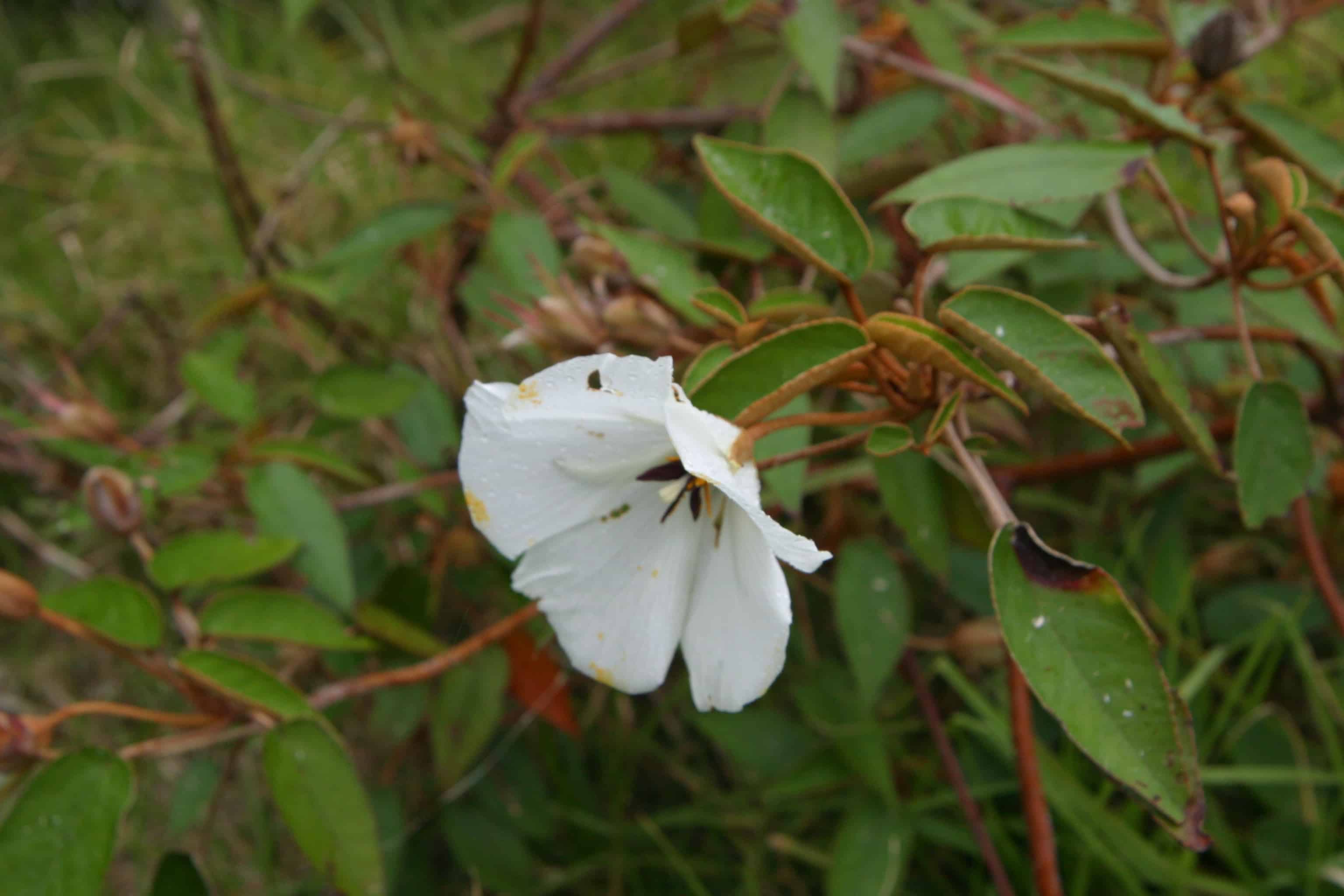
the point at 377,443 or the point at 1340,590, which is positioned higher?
the point at 377,443

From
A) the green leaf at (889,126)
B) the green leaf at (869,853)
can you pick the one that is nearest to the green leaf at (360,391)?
the green leaf at (889,126)

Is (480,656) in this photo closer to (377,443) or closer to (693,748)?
(693,748)

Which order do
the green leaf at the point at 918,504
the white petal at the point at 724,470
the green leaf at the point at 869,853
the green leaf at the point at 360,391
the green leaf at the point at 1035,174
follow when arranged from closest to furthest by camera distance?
the white petal at the point at 724,470, the green leaf at the point at 1035,174, the green leaf at the point at 918,504, the green leaf at the point at 869,853, the green leaf at the point at 360,391

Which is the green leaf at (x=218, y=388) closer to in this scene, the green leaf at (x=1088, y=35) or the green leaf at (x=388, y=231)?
the green leaf at (x=388, y=231)

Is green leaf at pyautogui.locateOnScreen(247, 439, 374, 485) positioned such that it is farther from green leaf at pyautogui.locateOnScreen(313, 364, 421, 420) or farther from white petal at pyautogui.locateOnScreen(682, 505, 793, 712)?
white petal at pyautogui.locateOnScreen(682, 505, 793, 712)

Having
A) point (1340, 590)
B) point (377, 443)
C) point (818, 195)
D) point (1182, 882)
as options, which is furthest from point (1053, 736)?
point (377, 443)

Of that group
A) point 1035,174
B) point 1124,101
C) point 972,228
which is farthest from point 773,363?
point 1124,101

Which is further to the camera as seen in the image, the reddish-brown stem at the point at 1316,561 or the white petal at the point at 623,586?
the reddish-brown stem at the point at 1316,561
